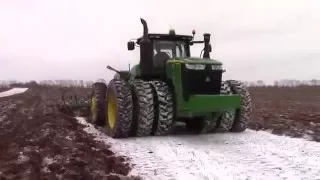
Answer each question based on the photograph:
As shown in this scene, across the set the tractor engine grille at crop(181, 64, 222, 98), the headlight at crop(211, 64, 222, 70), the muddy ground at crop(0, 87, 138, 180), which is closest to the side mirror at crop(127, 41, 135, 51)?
the tractor engine grille at crop(181, 64, 222, 98)

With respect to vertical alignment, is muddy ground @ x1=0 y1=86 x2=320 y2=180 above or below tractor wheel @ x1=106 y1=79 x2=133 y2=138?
below

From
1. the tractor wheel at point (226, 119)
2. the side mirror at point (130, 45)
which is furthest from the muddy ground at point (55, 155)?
the tractor wheel at point (226, 119)

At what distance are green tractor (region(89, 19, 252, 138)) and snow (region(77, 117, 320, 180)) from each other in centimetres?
40

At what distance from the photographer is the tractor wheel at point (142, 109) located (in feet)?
32.8

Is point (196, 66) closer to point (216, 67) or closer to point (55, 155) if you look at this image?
point (216, 67)

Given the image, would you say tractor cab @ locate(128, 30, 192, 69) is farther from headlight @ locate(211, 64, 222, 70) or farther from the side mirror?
headlight @ locate(211, 64, 222, 70)

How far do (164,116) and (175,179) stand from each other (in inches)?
149

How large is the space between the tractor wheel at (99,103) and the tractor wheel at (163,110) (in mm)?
2904

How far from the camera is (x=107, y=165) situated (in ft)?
24.1

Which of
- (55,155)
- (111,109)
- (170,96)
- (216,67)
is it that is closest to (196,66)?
(216,67)

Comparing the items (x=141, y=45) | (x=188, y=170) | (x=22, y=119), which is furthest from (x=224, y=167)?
(x=22, y=119)

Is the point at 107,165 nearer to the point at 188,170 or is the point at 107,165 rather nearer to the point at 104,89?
the point at 188,170

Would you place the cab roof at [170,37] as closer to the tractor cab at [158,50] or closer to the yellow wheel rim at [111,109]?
the tractor cab at [158,50]

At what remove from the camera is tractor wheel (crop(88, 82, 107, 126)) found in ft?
42.0
